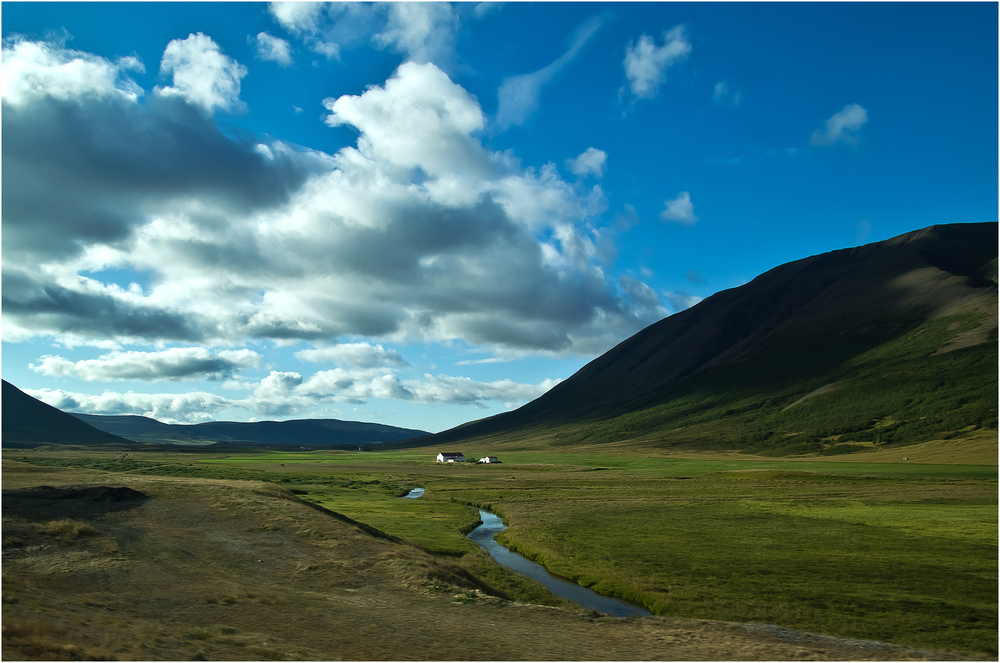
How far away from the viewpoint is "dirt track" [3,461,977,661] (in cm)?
2038

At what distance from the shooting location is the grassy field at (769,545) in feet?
99.8

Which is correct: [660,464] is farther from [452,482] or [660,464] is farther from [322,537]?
[322,537]

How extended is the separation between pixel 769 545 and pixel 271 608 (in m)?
39.5

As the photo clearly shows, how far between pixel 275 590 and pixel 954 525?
59083mm

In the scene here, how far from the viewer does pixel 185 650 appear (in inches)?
758

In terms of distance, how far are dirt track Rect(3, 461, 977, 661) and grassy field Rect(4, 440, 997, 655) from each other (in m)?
5.71

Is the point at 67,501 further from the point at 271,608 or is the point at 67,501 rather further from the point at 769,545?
the point at 769,545

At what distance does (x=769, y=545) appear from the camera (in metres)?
47.9

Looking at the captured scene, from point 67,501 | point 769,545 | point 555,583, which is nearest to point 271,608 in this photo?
point 555,583

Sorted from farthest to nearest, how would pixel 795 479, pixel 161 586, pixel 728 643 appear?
pixel 795 479, pixel 161 586, pixel 728 643

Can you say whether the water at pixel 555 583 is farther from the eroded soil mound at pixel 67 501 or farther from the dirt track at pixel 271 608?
the eroded soil mound at pixel 67 501

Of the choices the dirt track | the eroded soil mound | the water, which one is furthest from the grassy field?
the eroded soil mound

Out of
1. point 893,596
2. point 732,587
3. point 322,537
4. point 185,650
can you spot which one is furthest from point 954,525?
point 185,650

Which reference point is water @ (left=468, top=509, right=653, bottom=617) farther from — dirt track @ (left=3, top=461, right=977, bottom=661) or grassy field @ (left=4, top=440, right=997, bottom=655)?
dirt track @ (left=3, top=461, right=977, bottom=661)
